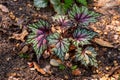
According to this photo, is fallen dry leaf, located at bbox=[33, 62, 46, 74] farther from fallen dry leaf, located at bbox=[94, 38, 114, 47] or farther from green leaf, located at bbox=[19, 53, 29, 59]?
fallen dry leaf, located at bbox=[94, 38, 114, 47]

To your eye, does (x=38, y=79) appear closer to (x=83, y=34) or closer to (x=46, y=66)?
(x=46, y=66)

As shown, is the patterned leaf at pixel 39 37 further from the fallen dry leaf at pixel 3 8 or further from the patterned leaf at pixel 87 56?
the fallen dry leaf at pixel 3 8

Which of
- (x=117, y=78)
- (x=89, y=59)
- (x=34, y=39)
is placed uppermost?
(x=34, y=39)

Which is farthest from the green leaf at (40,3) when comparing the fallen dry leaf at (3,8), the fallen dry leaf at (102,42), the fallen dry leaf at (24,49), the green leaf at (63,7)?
the fallen dry leaf at (102,42)

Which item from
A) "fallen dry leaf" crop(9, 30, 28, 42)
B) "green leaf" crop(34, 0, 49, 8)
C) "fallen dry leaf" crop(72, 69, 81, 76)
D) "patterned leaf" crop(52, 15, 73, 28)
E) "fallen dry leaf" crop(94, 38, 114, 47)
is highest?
"green leaf" crop(34, 0, 49, 8)

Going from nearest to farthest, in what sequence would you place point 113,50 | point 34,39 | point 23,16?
point 34,39, point 113,50, point 23,16

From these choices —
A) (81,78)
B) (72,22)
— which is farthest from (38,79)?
(72,22)

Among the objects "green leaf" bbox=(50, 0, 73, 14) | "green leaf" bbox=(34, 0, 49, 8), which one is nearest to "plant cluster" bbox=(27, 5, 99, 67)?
"green leaf" bbox=(50, 0, 73, 14)
